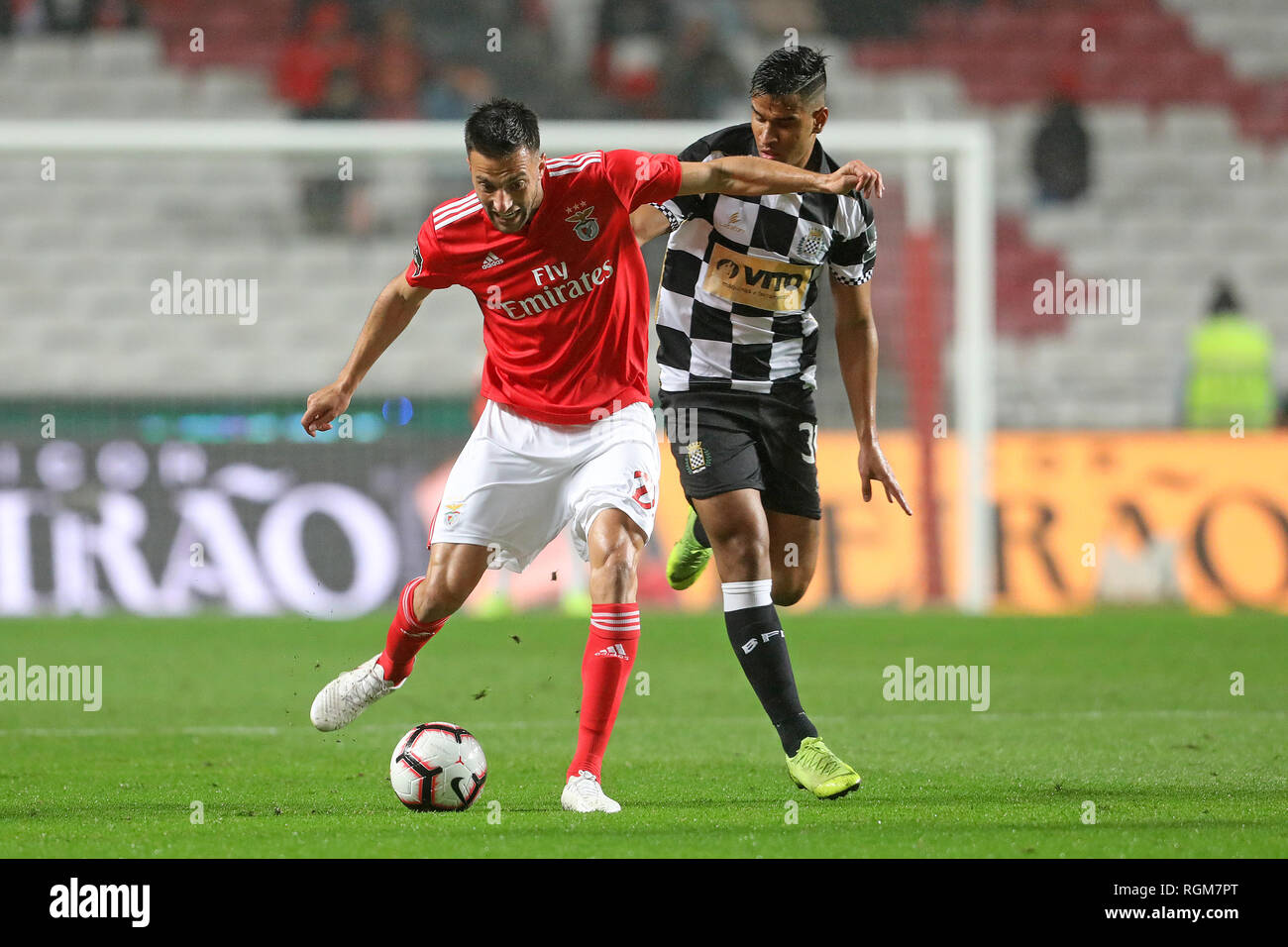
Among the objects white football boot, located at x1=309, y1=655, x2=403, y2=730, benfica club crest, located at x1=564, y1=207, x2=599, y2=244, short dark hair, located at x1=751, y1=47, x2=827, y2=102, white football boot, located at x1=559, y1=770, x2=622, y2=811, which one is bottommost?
white football boot, located at x1=559, y1=770, x2=622, y2=811

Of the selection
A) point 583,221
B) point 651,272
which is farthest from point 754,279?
point 651,272

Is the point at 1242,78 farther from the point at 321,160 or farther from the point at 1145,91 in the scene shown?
the point at 321,160

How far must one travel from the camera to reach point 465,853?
3.89 metres

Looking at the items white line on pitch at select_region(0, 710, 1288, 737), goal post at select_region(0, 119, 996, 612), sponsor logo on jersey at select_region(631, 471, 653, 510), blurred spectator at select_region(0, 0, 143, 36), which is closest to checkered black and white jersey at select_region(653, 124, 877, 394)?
sponsor logo on jersey at select_region(631, 471, 653, 510)

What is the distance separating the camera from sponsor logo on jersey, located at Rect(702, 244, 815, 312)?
205 inches

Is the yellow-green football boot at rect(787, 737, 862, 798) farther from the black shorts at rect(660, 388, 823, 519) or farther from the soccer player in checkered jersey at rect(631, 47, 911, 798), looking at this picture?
the black shorts at rect(660, 388, 823, 519)

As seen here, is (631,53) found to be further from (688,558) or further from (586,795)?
(586,795)

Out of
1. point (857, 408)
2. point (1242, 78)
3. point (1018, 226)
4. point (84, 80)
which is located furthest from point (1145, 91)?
point (857, 408)

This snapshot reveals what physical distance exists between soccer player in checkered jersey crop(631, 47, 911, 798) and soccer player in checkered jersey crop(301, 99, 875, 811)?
20 centimetres

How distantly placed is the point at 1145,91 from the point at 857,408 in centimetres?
1176

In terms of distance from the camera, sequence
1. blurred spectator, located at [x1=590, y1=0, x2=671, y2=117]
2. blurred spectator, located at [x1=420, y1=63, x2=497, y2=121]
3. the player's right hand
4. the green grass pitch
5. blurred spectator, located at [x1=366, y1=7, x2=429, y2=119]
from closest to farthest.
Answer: the green grass pitch
the player's right hand
blurred spectator, located at [x1=420, y1=63, x2=497, y2=121]
blurred spectator, located at [x1=366, y1=7, x2=429, y2=119]
blurred spectator, located at [x1=590, y1=0, x2=671, y2=117]

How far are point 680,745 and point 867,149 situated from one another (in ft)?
20.8

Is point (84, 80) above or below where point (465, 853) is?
above

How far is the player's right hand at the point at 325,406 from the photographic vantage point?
15.8 feet
